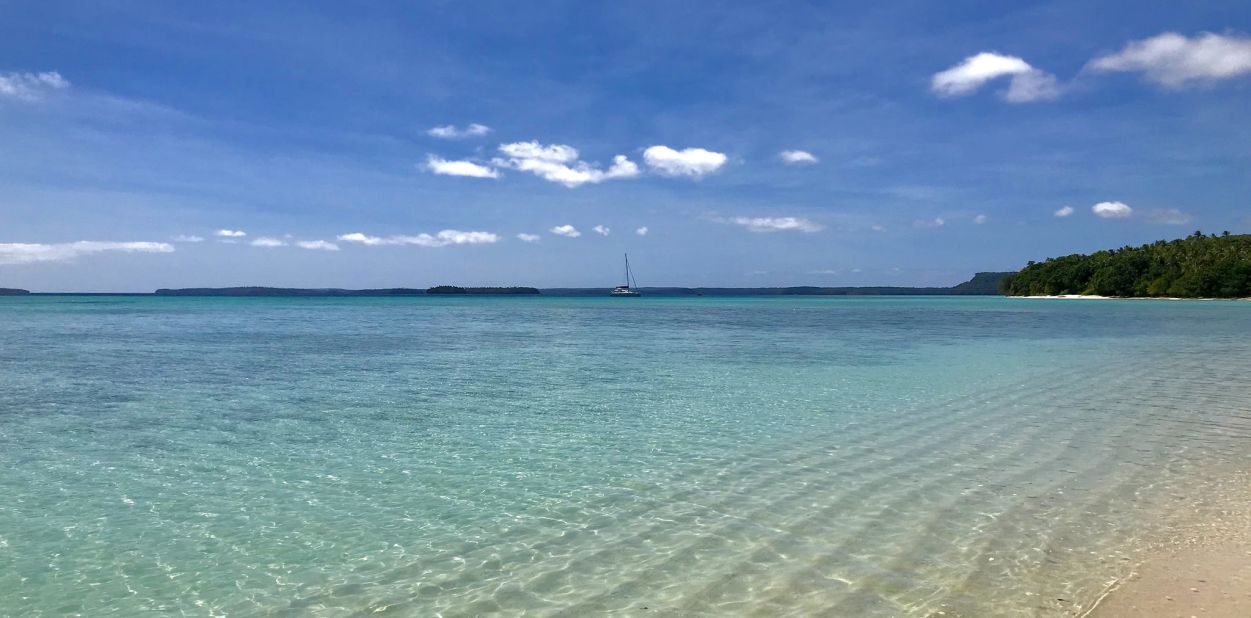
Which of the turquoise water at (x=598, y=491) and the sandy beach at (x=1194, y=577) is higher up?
the sandy beach at (x=1194, y=577)

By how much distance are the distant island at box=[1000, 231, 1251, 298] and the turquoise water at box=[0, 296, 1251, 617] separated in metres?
121

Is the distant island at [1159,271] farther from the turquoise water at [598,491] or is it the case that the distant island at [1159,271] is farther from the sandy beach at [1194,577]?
the sandy beach at [1194,577]

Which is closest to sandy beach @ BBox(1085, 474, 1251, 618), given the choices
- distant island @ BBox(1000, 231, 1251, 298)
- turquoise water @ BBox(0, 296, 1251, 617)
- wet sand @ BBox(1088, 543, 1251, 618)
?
wet sand @ BBox(1088, 543, 1251, 618)

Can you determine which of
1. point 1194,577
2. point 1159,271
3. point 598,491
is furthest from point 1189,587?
point 1159,271

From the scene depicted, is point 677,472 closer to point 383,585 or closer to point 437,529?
point 437,529

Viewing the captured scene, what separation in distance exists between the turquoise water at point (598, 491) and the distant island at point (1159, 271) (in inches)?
4773

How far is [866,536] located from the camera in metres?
6.46

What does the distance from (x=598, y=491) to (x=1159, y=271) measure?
152116 mm

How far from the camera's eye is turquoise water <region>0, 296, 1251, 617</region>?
5.41m

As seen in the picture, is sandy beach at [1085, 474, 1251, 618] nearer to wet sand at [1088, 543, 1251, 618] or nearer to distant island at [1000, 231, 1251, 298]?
wet sand at [1088, 543, 1251, 618]

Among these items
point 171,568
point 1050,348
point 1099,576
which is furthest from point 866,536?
point 1050,348

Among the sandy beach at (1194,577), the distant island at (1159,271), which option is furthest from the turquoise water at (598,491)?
the distant island at (1159,271)

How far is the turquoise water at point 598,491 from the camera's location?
5.41m

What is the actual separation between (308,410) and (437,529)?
8216 mm
